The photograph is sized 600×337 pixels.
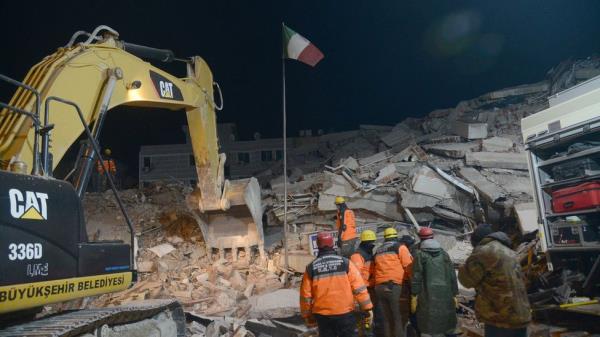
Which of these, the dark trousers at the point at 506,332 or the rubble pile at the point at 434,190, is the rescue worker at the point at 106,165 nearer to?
the dark trousers at the point at 506,332

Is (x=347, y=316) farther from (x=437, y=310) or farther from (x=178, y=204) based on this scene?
(x=178, y=204)

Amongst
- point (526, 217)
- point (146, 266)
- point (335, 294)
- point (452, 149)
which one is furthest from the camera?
point (452, 149)

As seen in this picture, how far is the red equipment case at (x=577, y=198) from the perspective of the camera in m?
7.09

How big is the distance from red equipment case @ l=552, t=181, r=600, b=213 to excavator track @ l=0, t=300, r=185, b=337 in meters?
6.58

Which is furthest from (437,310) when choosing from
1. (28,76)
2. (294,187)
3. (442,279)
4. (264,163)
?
(264,163)

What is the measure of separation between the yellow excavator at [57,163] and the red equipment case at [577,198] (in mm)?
6743

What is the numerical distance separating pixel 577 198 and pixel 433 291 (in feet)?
11.6

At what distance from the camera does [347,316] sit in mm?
5215

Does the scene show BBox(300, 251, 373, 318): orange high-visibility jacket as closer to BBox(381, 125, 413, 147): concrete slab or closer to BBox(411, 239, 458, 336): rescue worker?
BBox(411, 239, 458, 336): rescue worker

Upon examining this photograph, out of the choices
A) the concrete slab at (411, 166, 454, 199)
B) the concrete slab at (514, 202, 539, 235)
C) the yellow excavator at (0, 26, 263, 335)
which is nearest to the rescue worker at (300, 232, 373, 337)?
the yellow excavator at (0, 26, 263, 335)

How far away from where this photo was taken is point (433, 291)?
5680mm

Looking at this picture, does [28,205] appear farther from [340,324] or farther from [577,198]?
[577,198]

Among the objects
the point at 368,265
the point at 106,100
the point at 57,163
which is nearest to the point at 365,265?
the point at 368,265

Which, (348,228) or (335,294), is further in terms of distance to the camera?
(348,228)
